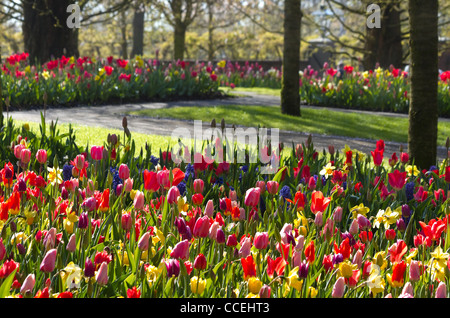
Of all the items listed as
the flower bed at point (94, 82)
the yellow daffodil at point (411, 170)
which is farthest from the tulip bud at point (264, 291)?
the flower bed at point (94, 82)

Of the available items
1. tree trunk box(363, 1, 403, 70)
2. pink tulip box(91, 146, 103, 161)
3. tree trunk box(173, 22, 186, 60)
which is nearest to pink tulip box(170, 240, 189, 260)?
pink tulip box(91, 146, 103, 161)

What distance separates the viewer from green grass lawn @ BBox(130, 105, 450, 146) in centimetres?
951

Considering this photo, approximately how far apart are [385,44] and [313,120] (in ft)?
29.3

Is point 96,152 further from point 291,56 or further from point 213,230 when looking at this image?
point 291,56

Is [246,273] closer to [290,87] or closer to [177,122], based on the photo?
[177,122]

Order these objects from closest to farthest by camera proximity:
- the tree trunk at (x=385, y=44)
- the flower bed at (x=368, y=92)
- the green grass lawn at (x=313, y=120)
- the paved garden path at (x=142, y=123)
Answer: the paved garden path at (x=142, y=123) → the green grass lawn at (x=313, y=120) → the flower bed at (x=368, y=92) → the tree trunk at (x=385, y=44)

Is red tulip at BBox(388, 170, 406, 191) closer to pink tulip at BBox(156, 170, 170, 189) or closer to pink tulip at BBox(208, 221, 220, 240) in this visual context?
pink tulip at BBox(156, 170, 170, 189)

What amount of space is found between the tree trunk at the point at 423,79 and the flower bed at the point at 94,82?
6.49m

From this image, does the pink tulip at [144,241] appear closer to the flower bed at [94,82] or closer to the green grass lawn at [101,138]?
the green grass lawn at [101,138]

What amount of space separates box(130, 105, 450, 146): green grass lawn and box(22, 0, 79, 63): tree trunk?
202 inches

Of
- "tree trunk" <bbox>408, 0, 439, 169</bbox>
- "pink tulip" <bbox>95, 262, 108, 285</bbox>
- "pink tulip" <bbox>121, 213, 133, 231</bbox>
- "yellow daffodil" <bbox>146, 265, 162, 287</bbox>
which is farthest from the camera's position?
"tree trunk" <bbox>408, 0, 439, 169</bbox>

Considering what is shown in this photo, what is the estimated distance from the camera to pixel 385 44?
18.5m

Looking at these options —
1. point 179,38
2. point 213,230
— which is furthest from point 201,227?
point 179,38

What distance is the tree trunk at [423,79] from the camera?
576cm
